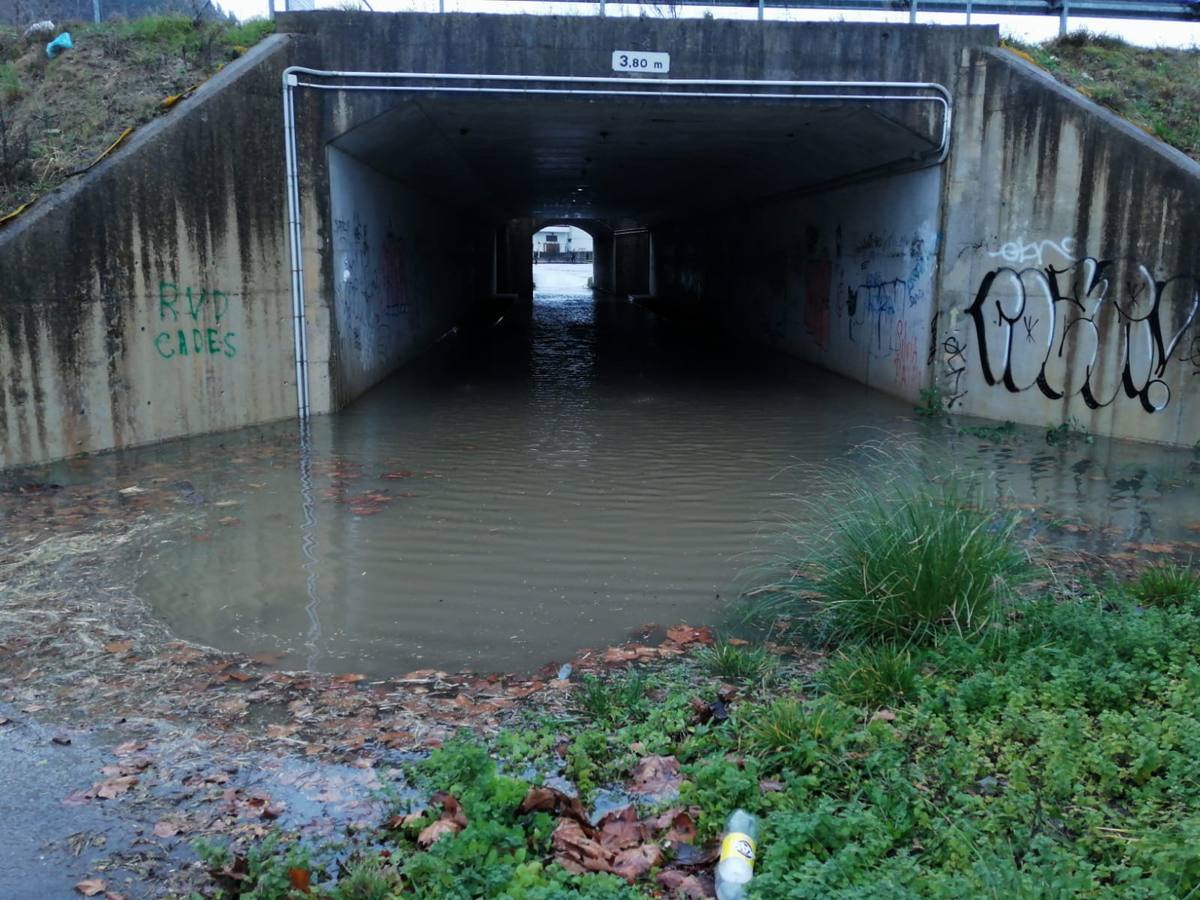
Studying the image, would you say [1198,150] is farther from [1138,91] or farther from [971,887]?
[971,887]

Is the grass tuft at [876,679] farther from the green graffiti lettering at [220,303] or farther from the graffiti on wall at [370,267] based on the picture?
the graffiti on wall at [370,267]

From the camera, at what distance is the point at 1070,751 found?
3746mm

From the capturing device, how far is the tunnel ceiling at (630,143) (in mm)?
12562

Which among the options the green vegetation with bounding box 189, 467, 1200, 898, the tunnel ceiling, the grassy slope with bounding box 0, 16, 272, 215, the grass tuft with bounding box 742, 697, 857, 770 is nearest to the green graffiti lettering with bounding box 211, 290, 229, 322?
the grassy slope with bounding box 0, 16, 272, 215

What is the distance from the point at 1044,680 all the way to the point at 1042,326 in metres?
8.47

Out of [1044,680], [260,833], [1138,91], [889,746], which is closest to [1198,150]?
[1138,91]

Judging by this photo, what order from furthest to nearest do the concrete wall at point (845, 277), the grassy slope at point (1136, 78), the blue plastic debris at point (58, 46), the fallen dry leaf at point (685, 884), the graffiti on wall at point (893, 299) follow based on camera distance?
1. the concrete wall at point (845, 277)
2. the graffiti on wall at point (893, 299)
3. the blue plastic debris at point (58, 46)
4. the grassy slope at point (1136, 78)
5. the fallen dry leaf at point (685, 884)

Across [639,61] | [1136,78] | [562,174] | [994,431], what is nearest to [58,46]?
[639,61]

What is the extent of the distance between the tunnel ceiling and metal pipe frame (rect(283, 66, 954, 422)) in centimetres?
16

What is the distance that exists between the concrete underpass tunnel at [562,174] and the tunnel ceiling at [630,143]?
41 millimetres

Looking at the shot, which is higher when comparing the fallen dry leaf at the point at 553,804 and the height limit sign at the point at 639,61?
the height limit sign at the point at 639,61

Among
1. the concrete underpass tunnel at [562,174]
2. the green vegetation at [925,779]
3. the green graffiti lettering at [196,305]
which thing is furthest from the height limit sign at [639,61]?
the green vegetation at [925,779]

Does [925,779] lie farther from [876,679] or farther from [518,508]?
[518,508]

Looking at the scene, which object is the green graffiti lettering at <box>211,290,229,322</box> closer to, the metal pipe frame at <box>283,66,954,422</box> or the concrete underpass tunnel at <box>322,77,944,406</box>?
the metal pipe frame at <box>283,66,954,422</box>
